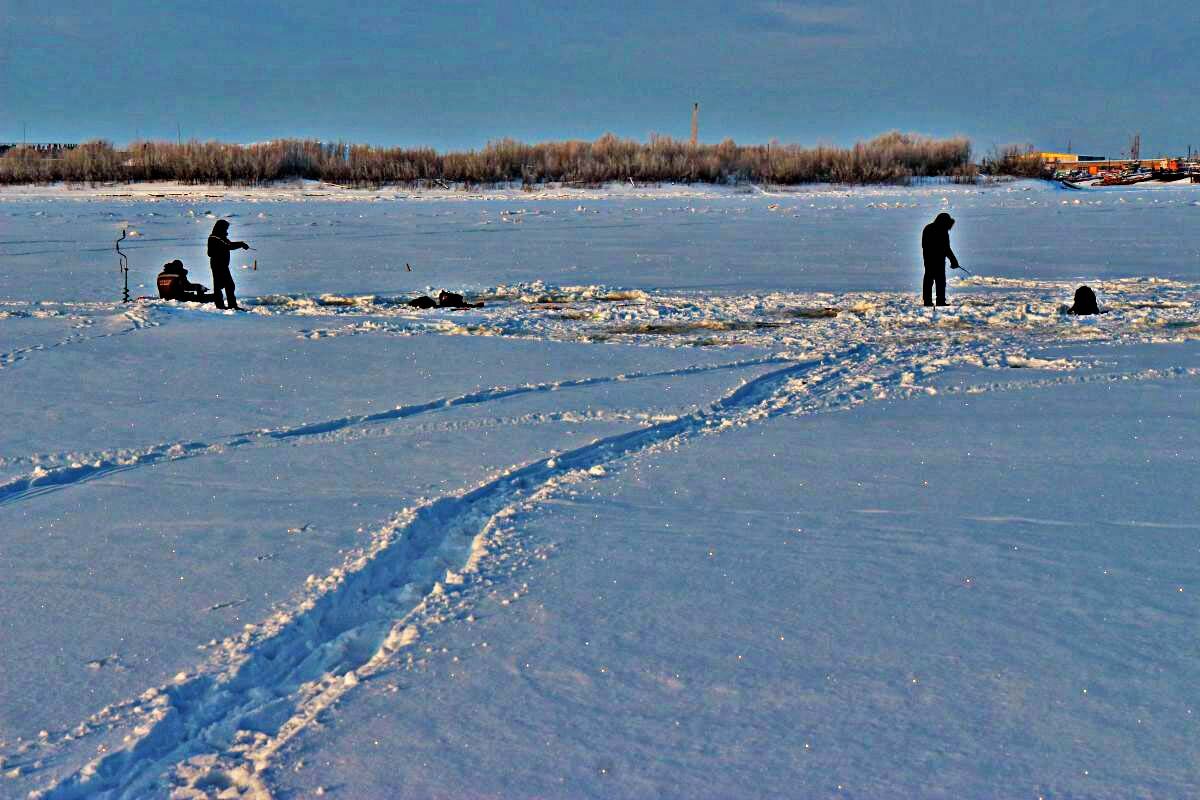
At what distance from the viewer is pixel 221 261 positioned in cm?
1220

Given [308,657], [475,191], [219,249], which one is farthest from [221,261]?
[475,191]

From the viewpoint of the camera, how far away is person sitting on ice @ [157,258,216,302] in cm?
1298

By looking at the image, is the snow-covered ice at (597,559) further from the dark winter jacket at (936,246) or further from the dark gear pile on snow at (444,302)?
the dark winter jacket at (936,246)

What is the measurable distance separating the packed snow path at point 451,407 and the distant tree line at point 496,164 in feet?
96.7

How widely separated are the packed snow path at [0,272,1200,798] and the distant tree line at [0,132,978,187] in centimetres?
2947

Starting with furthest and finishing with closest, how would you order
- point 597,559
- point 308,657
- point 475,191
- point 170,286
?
point 475,191 → point 170,286 → point 597,559 → point 308,657

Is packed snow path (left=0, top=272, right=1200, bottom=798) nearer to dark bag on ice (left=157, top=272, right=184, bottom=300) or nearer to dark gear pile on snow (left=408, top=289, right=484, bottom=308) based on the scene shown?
dark gear pile on snow (left=408, top=289, right=484, bottom=308)

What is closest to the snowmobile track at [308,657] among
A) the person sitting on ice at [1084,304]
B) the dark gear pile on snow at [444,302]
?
the dark gear pile on snow at [444,302]

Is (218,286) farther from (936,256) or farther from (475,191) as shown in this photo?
(475,191)

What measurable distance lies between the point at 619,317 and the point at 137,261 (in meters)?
9.28

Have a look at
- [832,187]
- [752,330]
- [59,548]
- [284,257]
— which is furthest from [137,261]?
[832,187]

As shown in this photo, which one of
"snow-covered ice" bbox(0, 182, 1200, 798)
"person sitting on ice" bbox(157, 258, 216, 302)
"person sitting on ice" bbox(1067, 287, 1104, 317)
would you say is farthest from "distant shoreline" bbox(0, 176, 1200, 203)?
"snow-covered ice" bbox(0, 182, 1200, 798)

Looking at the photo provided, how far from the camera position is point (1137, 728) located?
303cm

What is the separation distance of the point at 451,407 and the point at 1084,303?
292 inches
